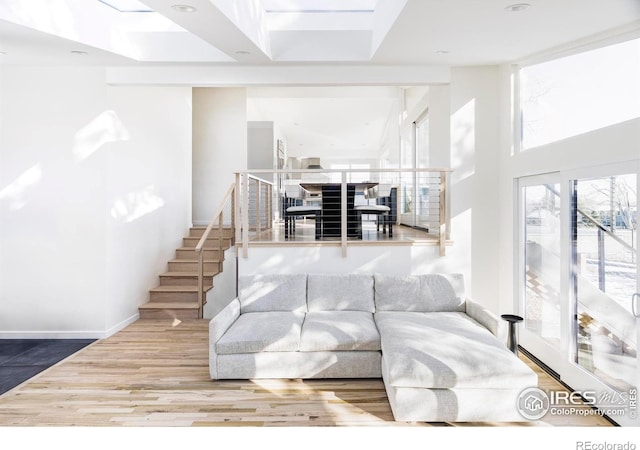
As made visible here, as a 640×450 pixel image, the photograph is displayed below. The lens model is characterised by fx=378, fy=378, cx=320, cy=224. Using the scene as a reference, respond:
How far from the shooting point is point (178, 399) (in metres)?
2.95

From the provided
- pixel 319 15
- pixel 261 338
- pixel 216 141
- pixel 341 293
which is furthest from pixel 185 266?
pixel 319 15

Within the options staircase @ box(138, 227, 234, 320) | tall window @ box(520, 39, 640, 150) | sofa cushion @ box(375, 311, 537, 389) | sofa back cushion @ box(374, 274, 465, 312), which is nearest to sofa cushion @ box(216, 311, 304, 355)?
sofa cushion @ box(375, 311, 537, 389)

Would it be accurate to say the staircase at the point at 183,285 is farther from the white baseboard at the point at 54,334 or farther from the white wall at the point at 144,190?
the white baseboard at the point at 54,334

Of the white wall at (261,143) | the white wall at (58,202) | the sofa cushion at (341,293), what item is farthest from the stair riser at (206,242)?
the white wall at (261,143)

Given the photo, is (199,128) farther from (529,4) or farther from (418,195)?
(529,4)

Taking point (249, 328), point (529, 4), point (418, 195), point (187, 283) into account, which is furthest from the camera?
point (418, 195)

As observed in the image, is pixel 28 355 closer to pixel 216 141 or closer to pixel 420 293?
pixel 420 293

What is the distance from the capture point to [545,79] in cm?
374

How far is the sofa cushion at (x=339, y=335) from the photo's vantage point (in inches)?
128

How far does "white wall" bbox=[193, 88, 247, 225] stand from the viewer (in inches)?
294

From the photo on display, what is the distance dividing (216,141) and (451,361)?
6227mm

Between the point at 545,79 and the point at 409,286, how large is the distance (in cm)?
248

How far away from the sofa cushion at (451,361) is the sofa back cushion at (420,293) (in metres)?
0.76

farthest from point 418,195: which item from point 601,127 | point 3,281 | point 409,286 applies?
point 3,281
